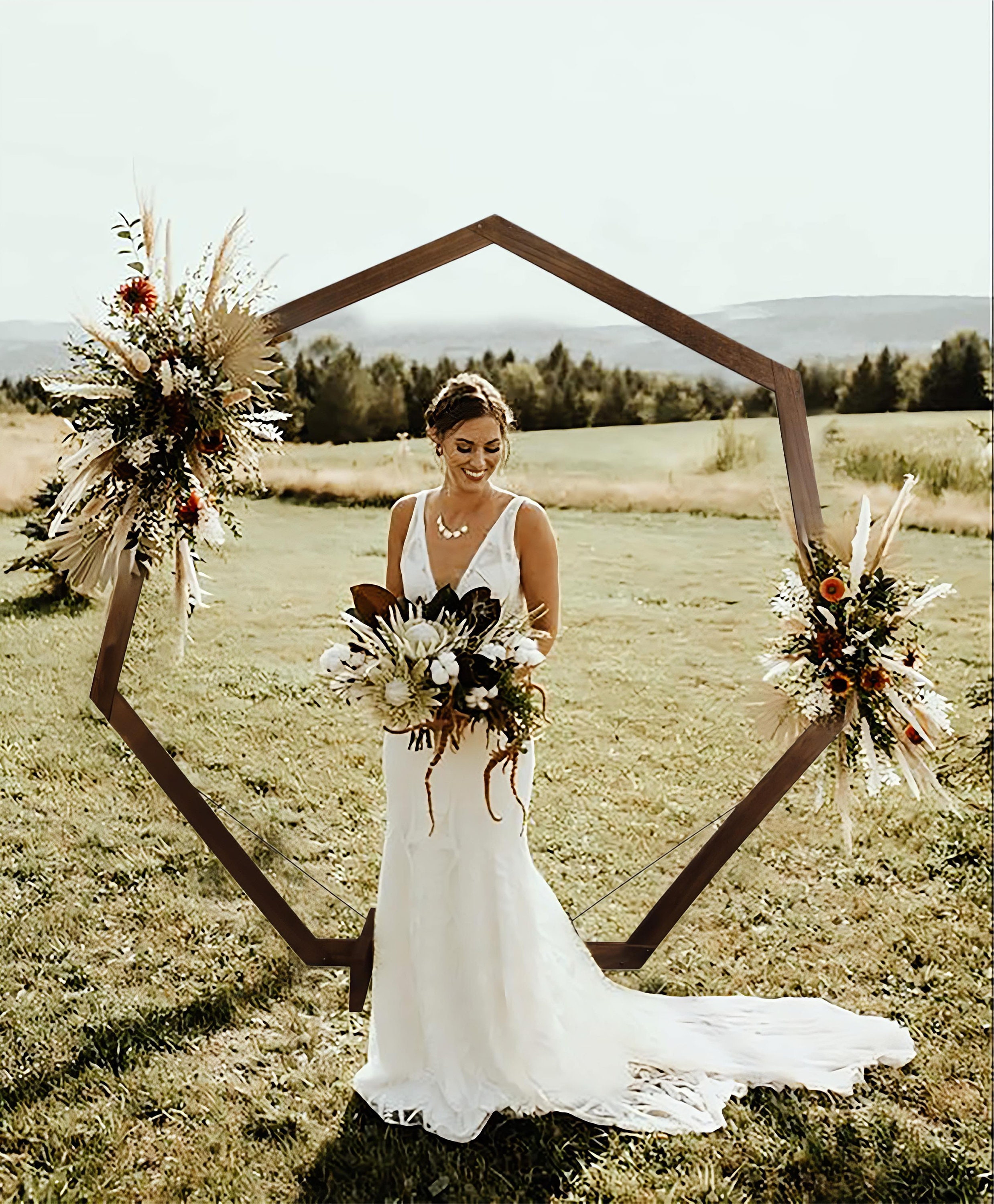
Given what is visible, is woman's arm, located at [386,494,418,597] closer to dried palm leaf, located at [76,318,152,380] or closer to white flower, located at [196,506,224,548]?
white flower, located at [196,506,224,548]

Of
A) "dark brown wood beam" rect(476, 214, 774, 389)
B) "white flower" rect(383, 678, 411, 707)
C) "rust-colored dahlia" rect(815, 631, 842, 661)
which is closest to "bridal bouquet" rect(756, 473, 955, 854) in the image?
"rust-colored dahlia" rect(815, 631, 842, 661)

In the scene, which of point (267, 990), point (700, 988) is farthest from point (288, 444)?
point (700, 988)

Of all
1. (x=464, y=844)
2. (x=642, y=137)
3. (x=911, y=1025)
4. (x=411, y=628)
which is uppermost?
(x=642, y=137)

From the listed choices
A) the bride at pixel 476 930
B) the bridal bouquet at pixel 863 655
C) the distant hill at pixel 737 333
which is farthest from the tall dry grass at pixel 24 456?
the bridal bouquet at pixel 863 655

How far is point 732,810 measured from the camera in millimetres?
3834

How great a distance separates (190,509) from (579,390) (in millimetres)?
4271

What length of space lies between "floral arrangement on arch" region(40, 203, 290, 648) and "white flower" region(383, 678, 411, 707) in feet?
2.48

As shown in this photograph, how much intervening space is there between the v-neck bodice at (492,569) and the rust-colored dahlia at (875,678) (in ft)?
3.46

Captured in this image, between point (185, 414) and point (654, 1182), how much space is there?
101 inches

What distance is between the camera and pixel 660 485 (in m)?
7.82

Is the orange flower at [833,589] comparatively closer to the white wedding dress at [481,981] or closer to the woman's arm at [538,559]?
the woman's arm at [538,559]

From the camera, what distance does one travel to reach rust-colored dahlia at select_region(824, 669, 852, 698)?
3678 millimetres

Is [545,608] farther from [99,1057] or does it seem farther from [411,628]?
[99,1057]

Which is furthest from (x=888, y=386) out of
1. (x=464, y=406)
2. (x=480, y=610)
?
(x=480, y=610)
